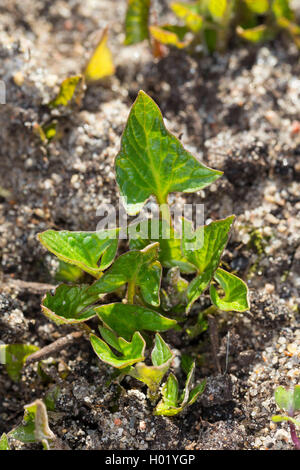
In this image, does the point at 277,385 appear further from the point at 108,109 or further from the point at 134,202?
the point at 108,109

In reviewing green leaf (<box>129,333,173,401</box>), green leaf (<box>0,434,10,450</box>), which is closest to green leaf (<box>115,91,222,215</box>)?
green leaf (<box>129,333,173,401</box>)

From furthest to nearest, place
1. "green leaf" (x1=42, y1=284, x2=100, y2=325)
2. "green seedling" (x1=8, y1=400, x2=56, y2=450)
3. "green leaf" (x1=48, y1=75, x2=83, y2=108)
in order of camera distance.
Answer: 1. "green leaf" (x1=48, y1=75, x2=83, y2=108)
2. "green leaf" (x1=42, y1=284, x2=100, y2=325)
3. "green seedling" (x1=8, y1=400, x2=56, y2=450)

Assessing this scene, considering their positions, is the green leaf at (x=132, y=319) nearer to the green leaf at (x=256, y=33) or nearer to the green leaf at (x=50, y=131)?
the green leaf at (x=50, y=131)

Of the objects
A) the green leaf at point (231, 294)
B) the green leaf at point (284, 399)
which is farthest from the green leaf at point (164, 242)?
the green leaf at point (284, 399)

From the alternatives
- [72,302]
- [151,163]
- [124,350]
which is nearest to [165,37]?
[151,163]

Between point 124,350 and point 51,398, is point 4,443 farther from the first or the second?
point 124,350

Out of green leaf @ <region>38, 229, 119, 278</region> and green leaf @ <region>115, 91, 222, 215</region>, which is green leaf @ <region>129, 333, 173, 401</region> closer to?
green leaf @ <region>38, 229, 119, 278</region>

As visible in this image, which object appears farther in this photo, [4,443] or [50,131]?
[50,131]
